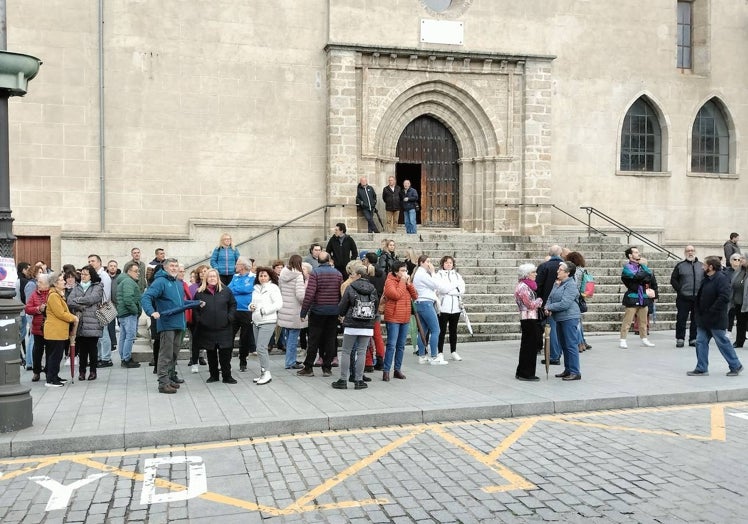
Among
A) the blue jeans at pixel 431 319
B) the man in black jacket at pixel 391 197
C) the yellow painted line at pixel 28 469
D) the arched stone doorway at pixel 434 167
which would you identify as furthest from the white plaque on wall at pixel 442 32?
the yellow painted line at pixel 28 469

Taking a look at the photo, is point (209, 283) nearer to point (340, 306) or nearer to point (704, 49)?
point (340, 306)

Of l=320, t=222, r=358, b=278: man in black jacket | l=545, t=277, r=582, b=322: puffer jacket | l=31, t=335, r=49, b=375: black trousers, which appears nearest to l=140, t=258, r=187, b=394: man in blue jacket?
l=31, t=335, r=49, b=375: black trousers

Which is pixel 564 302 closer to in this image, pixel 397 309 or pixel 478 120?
pixel 397 309

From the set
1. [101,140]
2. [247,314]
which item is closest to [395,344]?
[247,314]

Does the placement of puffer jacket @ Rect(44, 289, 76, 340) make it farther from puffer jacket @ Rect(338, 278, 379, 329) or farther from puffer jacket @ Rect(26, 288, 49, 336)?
puffer jacket @ Rect(338, 278, 379, 329)

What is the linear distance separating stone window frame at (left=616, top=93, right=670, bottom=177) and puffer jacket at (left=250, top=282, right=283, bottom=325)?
14359 millimetres

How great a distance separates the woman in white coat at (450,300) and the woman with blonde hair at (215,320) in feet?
11.7

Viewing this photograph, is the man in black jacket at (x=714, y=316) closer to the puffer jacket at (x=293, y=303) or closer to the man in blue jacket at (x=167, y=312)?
the puffer jacket at (x=293, y=303)

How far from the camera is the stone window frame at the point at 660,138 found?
22.2 meters

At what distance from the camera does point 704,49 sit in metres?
23.0

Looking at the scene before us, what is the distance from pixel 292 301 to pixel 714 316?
6329 millimetres

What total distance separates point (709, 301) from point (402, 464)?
Answer: 6523 mm

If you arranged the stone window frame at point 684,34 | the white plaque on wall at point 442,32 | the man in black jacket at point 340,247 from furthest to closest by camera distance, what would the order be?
1. the stone window frame at point 684,34
2. the white plaque on wall at point 442,32
3. the man in black jacket at point 340,247

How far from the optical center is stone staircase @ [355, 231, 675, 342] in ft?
52.4
